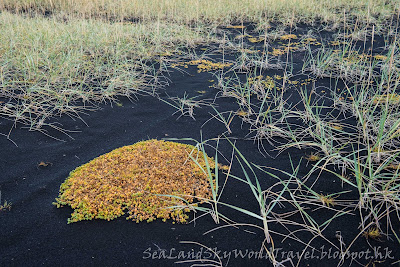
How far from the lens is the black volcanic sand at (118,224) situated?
172 centimetres

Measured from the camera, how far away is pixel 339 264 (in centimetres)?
165

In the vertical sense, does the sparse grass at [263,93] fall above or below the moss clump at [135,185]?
above

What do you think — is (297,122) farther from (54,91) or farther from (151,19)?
(151,19)

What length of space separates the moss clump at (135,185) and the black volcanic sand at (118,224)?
71mm

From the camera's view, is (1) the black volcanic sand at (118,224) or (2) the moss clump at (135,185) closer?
(1) the black volcanic sand at (118,224)

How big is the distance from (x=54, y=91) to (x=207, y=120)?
5.83 feet

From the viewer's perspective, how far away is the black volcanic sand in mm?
1721

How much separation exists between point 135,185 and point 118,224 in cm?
33

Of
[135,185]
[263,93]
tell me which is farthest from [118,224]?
[263,93]

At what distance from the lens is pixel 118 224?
1.95 m

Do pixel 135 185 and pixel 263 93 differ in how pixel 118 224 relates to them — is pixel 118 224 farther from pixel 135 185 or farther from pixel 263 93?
pixel 263 93

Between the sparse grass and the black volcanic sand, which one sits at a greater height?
the sparse grass

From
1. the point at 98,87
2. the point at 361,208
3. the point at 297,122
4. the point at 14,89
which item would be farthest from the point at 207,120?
the point at 14,89

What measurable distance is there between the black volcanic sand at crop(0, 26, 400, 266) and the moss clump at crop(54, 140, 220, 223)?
0.07 meters
